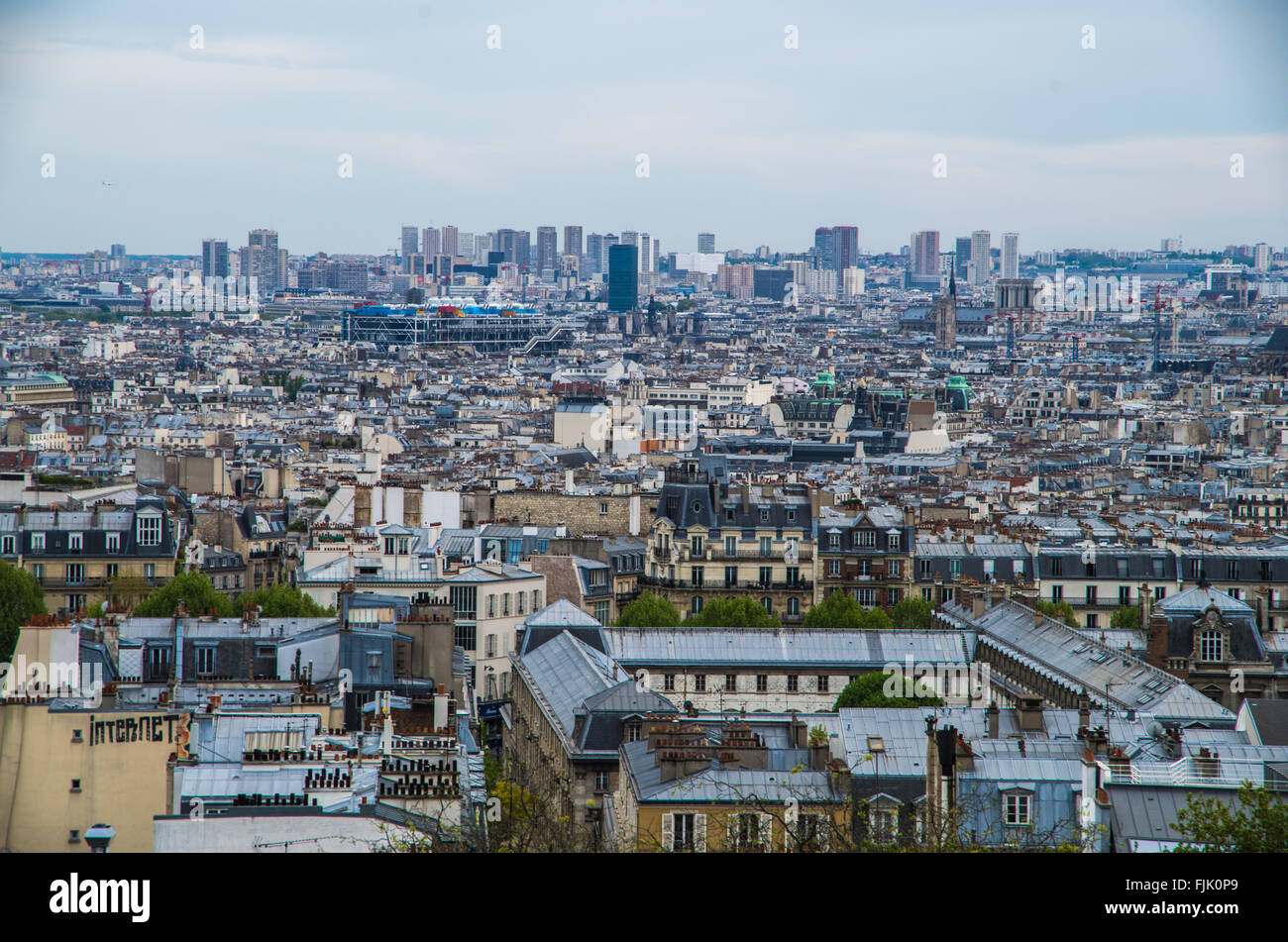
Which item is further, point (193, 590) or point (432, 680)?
point (193, 590)

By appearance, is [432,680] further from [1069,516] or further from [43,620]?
[1069,516]

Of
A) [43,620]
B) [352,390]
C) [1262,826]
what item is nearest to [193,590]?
[43,620]

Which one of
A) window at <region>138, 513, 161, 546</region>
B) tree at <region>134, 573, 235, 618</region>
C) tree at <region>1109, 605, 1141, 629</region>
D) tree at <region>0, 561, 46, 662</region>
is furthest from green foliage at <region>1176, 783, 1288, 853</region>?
window at <region>138, 513, 161, 546</region>

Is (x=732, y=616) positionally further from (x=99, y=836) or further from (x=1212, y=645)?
(x=99, y=836)

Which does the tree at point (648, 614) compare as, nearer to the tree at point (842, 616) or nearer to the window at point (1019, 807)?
the tree at point (842, 616)

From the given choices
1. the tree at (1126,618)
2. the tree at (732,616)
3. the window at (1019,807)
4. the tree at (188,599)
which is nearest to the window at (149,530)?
the tree at (188,599)

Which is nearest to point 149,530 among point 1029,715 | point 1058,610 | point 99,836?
point 1058,610
